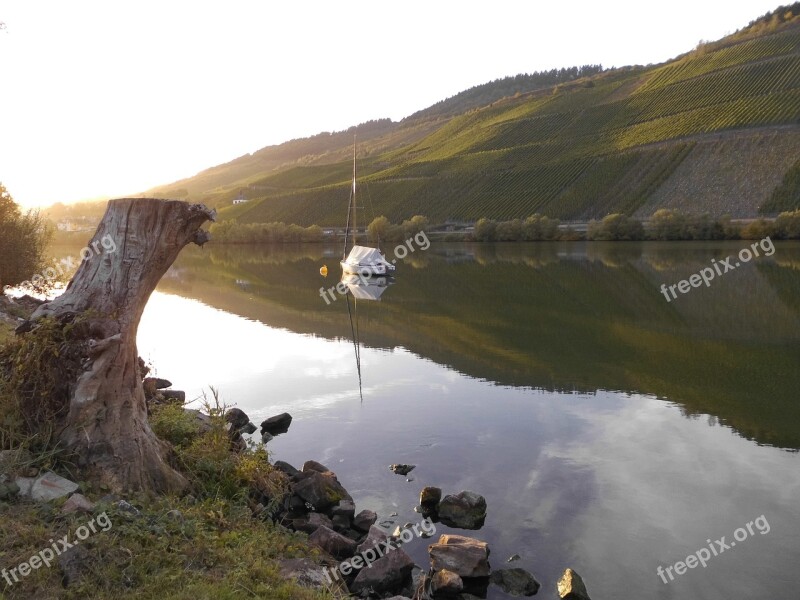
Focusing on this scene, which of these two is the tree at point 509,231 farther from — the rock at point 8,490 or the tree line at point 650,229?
the rock at point 8,490

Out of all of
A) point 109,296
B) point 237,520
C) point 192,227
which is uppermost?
point 192,227

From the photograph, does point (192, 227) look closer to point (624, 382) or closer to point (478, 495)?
Answer: point (478, 495)

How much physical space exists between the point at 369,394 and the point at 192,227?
1045 cm

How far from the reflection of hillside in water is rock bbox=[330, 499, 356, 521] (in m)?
9.61

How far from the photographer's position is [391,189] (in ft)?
410

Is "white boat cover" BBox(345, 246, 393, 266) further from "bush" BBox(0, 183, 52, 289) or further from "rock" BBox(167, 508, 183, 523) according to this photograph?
"rock" BBox(167, 508, 183, 523)

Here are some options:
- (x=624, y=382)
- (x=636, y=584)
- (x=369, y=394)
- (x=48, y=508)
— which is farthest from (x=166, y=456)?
(x=624, y=382)

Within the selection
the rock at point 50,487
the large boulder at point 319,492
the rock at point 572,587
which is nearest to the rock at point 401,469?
the large boulder at point 319,492

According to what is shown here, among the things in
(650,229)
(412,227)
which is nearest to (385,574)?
(650,229)

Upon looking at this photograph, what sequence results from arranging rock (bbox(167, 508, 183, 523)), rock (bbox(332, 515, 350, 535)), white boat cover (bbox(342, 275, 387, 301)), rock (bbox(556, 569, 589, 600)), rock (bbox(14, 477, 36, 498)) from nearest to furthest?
rock (bbox(14, 477, 36, 498)) < rock (bbox(167, 508, 183, 523)) < rock (bbox(556, 569, 589, 600)) < rock (bbox(332, 515, 350, 535)) < white boat cover (bbox(342, 275, 387, 301))

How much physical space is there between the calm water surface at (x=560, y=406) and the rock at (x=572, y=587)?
1.00ft

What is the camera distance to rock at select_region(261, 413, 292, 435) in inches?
588

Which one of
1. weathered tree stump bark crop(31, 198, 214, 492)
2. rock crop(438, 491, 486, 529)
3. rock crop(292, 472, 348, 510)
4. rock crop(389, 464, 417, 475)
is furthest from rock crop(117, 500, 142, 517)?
→ rock crop(389, 464, 417, 475)

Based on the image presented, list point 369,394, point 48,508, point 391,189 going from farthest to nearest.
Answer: point 391,189
point 369,394
point 48,508
